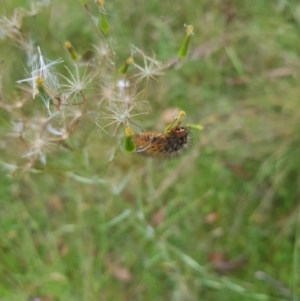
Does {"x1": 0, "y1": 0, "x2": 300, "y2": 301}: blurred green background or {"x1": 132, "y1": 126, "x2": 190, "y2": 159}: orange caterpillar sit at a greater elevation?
{"x1": 132, "y1": 126, "x2": 190, "y2": 159}: orange caterpillar

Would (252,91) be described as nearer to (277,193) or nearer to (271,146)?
(271,146)

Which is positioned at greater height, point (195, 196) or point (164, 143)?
point (164, 143)

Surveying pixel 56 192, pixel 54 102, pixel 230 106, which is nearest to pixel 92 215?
pixel 56 192

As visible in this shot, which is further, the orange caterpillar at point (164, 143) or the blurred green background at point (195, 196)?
the blurred green background at point (195, 196)

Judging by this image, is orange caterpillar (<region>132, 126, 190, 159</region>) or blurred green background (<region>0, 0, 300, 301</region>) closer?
orange caterpillar (<region>132, 126, 190, 159</region>)

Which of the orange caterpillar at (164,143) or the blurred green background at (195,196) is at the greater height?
the orange caterpillar at (164,143)
